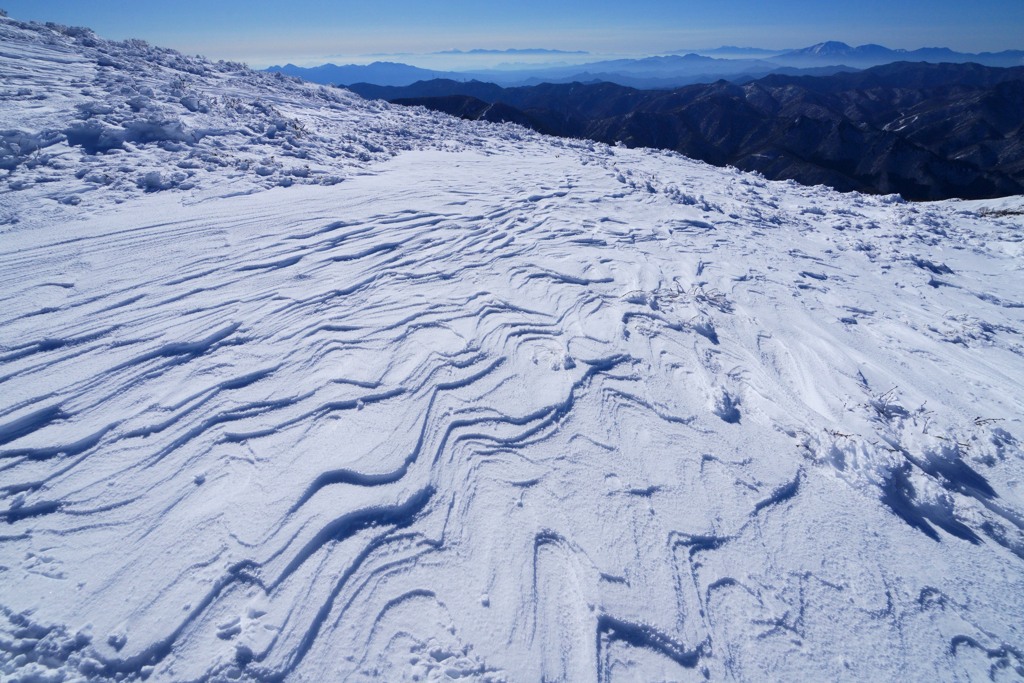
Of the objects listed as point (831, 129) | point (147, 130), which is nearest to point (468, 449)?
point (147, 130)

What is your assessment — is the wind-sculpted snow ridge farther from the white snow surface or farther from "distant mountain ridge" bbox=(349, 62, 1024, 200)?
"distant mountain ridge" bbox=(349, 62, 1024, 200)

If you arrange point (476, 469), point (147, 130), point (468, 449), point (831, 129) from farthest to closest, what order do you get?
point (831, 129) → point (147, 130) → point (468, 449) → point (476, 469)

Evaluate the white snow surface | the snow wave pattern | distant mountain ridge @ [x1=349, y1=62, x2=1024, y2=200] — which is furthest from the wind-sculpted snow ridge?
distant mountain ridge @ [x1=349, y1=62, x2=1024, y2=200]

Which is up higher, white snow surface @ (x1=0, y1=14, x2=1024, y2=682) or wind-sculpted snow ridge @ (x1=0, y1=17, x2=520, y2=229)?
wind-sculpted snow ridge @ (x1=0, y1=17, x2=520, y2=229)

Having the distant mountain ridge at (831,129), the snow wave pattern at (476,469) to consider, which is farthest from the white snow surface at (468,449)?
the distant mountain ridge at (831,129)

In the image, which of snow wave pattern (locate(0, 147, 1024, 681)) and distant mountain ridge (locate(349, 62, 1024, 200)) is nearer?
snow wave pattern (locate(0, 147, 1024, 681))

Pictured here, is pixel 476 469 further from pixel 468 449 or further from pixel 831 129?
pixel 831 129
